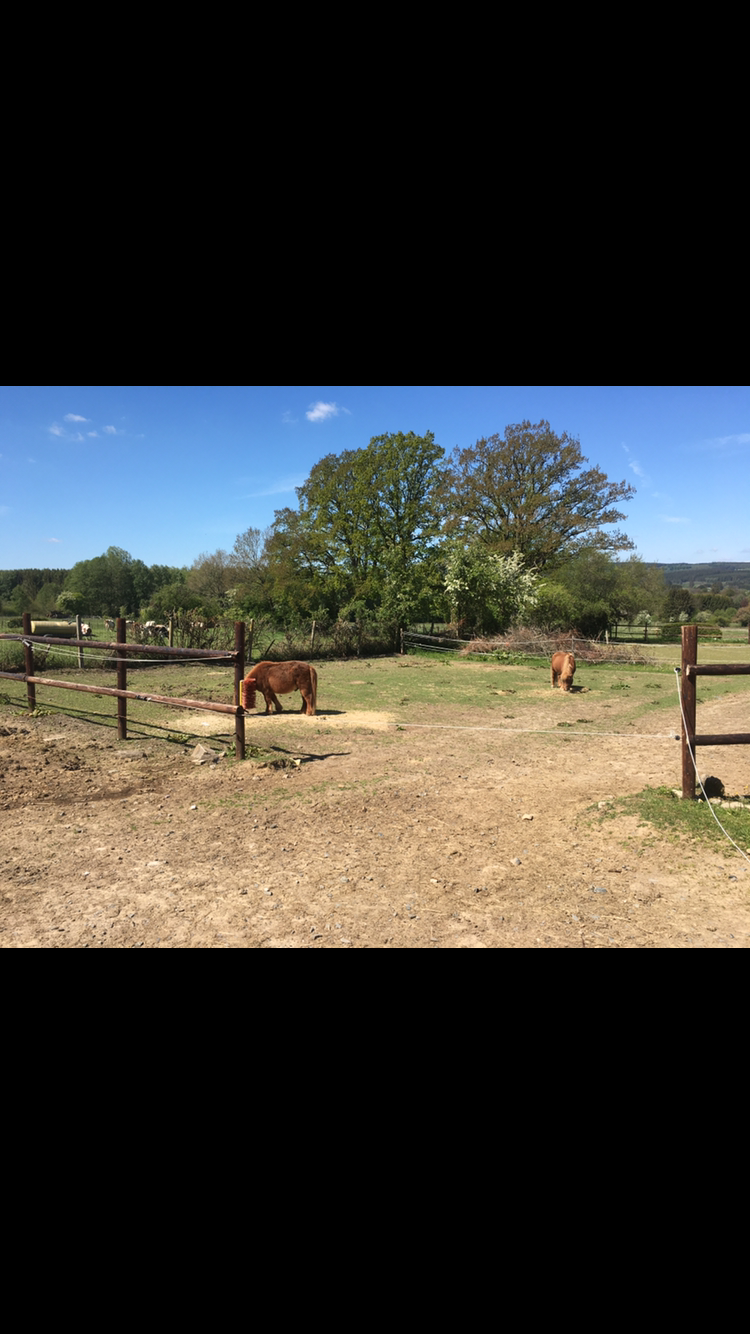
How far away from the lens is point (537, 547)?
36156 millimetres

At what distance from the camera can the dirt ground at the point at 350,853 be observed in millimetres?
3248

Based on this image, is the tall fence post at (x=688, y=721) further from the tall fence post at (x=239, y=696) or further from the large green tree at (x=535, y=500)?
the large green tree at (x=535, y=500)

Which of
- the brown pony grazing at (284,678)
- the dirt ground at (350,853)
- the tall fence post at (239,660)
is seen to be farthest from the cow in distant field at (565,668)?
the tall fence post at (239,660)

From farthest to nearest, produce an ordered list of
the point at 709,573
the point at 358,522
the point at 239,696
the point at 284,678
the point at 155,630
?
the point at 709,573, the point at 358,522, the point at 155,630, the point at 284,678, the point at 239,696

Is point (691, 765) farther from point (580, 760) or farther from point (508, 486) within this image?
point (508, 486)

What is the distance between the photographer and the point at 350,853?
4395 mm

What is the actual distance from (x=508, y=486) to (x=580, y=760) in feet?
106

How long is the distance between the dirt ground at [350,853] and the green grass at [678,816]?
0.16 m

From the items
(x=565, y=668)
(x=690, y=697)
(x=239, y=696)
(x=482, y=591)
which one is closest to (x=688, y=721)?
(x=690, y=697)

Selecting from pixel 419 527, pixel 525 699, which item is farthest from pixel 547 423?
pixel 525 699

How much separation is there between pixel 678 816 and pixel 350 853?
2784 mm

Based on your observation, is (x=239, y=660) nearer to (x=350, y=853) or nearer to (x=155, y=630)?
(x=350, y=853)

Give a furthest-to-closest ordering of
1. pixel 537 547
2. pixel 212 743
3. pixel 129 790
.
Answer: pixel 537 547, pixel 212 743, pixel 129 790

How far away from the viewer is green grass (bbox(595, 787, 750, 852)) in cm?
458
